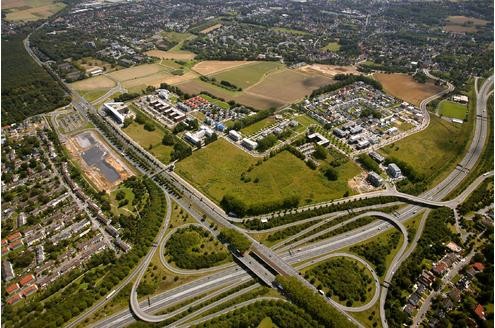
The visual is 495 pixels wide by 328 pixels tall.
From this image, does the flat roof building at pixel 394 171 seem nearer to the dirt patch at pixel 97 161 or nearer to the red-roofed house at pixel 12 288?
the dirt patch at pixel 97 161

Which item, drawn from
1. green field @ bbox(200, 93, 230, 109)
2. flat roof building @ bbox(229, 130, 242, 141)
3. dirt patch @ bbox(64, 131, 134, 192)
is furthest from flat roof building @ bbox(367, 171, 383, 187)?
dirt patch @ bbox(64, 131, 134, 192)

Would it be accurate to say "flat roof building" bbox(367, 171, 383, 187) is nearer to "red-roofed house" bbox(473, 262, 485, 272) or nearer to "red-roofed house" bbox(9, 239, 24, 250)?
"red-roofed house" bbox(473, 262, 485, 272)

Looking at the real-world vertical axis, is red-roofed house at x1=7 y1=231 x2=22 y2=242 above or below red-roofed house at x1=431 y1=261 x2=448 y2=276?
below

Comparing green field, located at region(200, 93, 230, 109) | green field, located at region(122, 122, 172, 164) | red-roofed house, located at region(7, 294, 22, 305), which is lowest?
red-roofed house, located at region(7, 294, 22, 305)

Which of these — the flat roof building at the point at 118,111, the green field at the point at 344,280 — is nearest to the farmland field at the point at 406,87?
the green field at the point at 344,280

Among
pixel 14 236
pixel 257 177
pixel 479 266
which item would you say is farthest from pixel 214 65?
pixel 479 266

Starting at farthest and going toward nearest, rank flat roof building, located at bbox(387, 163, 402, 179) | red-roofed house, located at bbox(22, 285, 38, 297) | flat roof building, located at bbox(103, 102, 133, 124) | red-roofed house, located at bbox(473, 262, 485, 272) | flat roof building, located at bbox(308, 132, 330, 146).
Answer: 1. flat roof building, located at bbox(103, 102, 133, 124)
2. flat roof building, located at bbox(308, 132, 330, 146)
3. flat roof building, located at bbox(387, 163, 402, 179)
4. red-roofed house, located at bbox(473, 262, 485, 272)
5. red-roofed house, located at bbox(22, 285, 38, 297)
